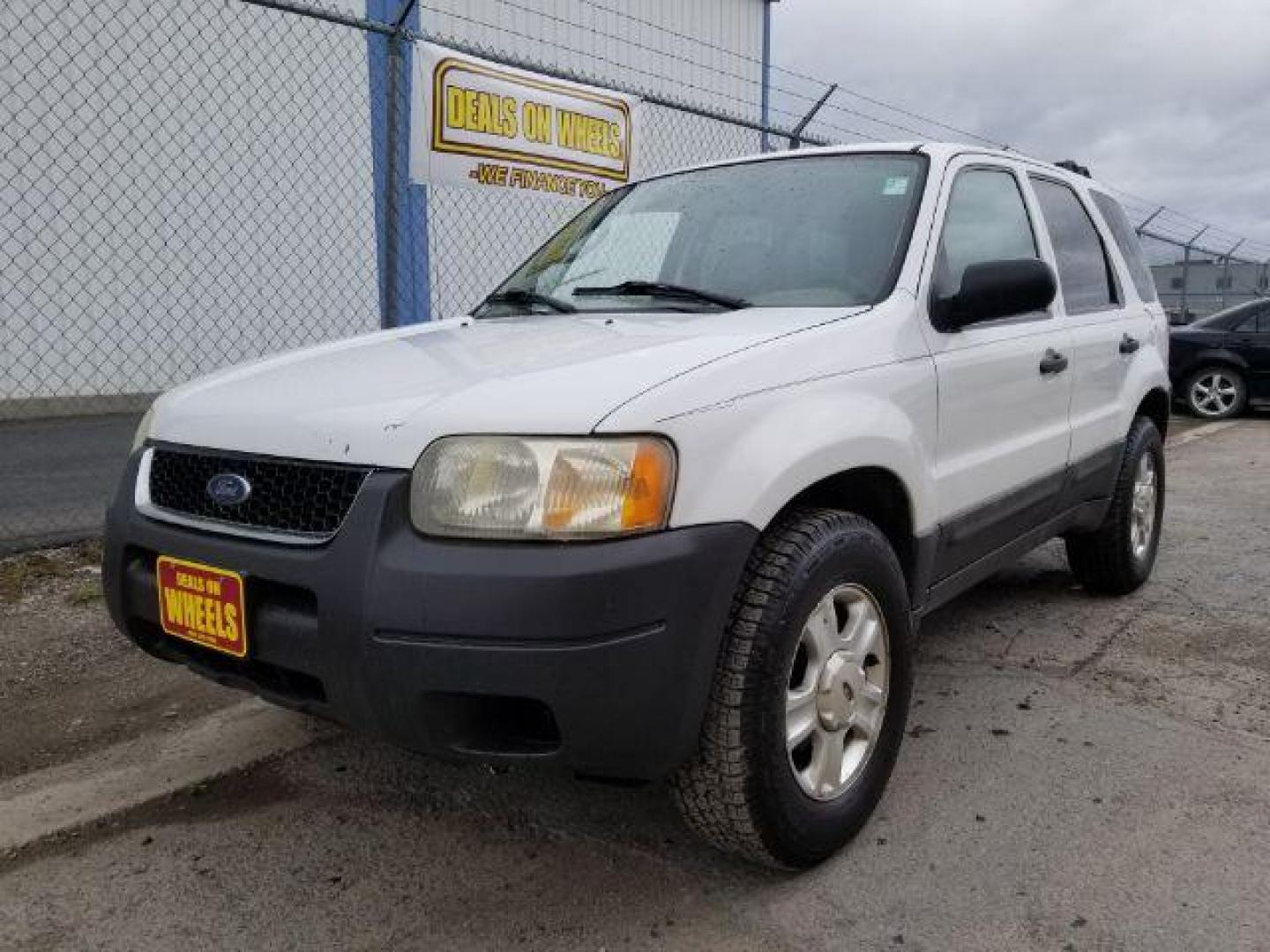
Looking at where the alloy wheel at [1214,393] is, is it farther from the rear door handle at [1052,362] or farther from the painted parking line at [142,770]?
the painted parking line at [142,770]

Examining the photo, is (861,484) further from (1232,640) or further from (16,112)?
(16,112)

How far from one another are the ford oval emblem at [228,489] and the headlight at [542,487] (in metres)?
0.45

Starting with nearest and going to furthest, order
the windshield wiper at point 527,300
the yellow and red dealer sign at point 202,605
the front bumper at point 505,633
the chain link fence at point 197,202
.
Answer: the front bumper at point 505,633, the yellow and red dealer sign at point 202,605, the windshield wiper at point 527,300, the chain link fence at point 197,202

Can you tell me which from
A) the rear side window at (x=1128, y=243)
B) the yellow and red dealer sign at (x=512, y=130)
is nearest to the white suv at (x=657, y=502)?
the rear side window at (x=1128, y=243)

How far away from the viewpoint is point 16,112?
308 inches

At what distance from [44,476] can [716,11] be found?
9.92 meters

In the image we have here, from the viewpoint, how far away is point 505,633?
1.80 m

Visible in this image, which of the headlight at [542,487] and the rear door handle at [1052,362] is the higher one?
the rear door handle at [1052,362]

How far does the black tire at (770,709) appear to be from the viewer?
2.02 metres

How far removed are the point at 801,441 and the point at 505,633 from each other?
747 millimetres

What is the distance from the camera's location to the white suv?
6.09 feet

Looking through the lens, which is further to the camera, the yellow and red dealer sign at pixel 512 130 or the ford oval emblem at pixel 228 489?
the yellow and red dealer sign at pixel 512 130

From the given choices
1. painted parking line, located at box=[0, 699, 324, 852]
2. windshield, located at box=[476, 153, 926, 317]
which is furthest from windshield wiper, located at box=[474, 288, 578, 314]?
painted parking line, located at box=[0, 699, 324, 852]

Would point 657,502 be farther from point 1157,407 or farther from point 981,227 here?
point 1157,407
